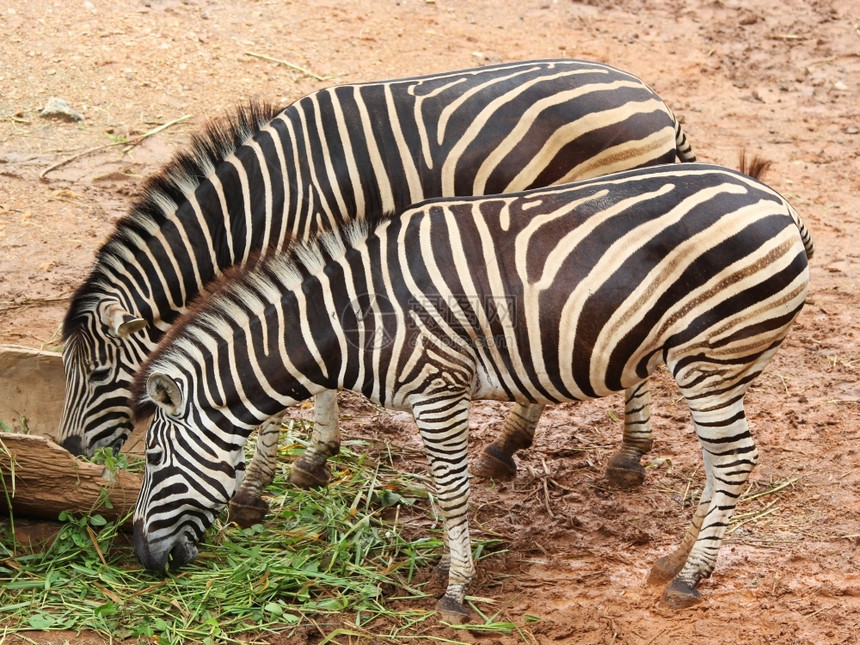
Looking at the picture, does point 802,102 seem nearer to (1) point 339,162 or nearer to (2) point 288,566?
(1) point 339,162

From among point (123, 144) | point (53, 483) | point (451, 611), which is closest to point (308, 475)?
point (451, 611)

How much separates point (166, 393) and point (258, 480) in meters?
1.60

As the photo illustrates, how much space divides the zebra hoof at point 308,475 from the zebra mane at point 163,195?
1.86m

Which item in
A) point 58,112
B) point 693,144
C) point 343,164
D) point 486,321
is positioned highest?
point 343,164

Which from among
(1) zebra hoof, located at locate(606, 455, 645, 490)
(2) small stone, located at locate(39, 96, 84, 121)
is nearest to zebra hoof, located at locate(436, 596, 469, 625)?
(1) zebra hoof, located at locate(606, 455, 645, 490)

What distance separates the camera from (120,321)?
19.4 feet

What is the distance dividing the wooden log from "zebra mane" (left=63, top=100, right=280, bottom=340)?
1.06 meters

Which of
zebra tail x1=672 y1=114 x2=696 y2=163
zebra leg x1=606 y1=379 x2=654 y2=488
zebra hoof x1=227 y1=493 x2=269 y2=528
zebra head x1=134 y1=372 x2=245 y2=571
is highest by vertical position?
zebra tail x1=672 y1=114 x2=696 y2=163

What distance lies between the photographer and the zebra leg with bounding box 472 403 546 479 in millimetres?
7109

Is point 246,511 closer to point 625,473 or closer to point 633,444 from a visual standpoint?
point 625,473

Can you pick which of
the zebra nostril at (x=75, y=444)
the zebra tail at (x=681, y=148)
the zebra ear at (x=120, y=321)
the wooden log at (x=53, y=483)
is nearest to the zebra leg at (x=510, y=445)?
the zebra tail at (x=681, y=148)

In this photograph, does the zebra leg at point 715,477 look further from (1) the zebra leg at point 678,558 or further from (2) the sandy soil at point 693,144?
(2) the sandy soil at point 693,144

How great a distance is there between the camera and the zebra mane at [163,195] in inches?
248

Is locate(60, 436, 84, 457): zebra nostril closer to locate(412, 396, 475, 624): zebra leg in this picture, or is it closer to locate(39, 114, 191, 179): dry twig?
locate(412, 396, 475, 624): zebra leg
